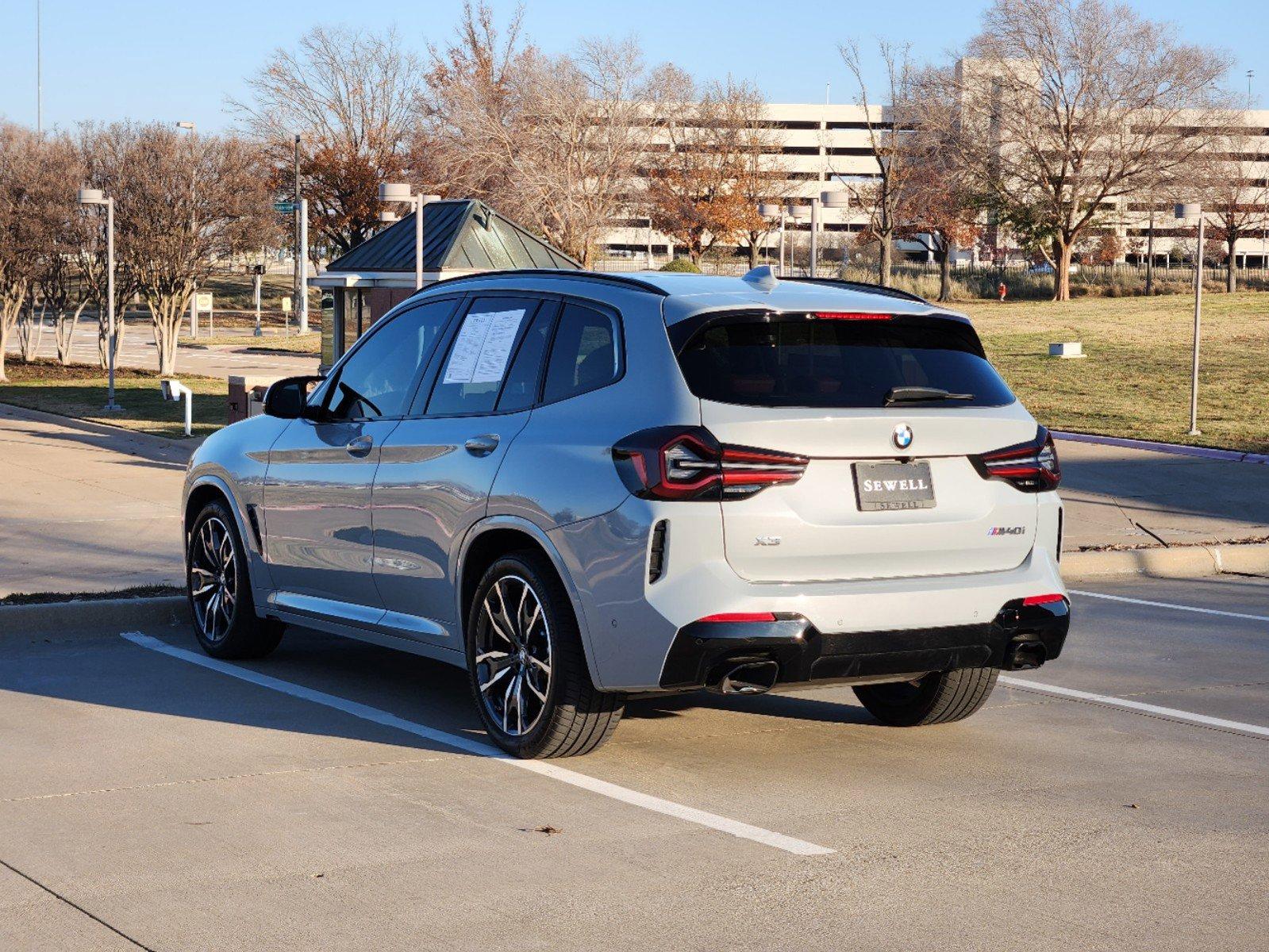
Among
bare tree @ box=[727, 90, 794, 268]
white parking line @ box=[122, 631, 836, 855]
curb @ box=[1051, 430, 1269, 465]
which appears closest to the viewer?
white parking line @ box=[122, 631, 836, 855]

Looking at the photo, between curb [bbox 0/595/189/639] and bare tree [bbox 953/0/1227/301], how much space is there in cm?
5089

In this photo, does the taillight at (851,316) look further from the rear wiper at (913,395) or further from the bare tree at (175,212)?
the bare tree at (175,212)

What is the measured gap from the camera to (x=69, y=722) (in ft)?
23.1

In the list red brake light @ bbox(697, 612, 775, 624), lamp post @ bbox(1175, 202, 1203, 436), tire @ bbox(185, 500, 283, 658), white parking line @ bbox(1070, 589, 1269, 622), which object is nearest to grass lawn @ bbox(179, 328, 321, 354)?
lamp post @ bbox(1175, 202, 1203, 436)

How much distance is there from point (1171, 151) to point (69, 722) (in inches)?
2207

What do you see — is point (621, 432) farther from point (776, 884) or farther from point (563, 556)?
point (776, 884)

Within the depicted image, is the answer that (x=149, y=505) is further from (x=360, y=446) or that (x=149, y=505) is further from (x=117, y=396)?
(x=117, y=396)

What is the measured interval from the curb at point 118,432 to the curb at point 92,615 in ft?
32.0

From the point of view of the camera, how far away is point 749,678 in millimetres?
5898

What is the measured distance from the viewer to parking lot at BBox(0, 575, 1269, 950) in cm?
462

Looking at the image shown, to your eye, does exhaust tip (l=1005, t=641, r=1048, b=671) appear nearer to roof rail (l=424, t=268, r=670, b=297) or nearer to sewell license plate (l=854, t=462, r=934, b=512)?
sewell license plate (l=854, t=462, r=934, b=512)

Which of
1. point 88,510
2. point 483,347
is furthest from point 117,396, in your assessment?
point 483,347

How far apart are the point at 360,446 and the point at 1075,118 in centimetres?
5485

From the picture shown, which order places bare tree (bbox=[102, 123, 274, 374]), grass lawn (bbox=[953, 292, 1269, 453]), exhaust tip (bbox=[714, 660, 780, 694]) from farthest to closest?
bare tree (bbox=[102, 123, 274, 374])
grass lawn (bbox=[953, 292, 1269, 453])
exhaust tip (bbox=[714, 660, 780, 694])
